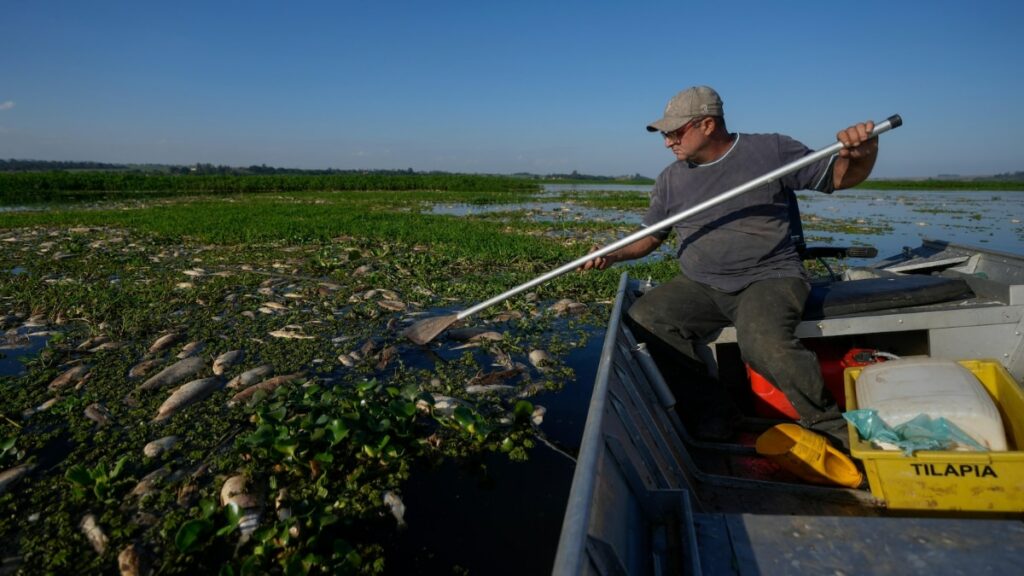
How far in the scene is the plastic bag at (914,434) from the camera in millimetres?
2359

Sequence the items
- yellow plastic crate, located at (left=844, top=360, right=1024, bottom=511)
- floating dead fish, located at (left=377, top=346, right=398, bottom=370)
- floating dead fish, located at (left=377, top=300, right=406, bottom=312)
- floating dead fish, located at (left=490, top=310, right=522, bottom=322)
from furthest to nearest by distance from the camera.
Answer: floating dead fish, located at (left=377, top=300, right=406, bottom=312) → floating dead fish, located at (left=490, top=310, right=522, bottom=322) → floating dead fish, located at (left=377, top=346, right=398, bottom=370) → yellow plastic crate, located at (left=844, top=360, right=1024, bottom=511)

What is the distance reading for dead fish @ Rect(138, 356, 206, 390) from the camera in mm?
4551

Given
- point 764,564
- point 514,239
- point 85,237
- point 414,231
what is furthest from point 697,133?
point 85,237

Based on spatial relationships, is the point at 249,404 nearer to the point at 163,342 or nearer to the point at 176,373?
the point at 176,373

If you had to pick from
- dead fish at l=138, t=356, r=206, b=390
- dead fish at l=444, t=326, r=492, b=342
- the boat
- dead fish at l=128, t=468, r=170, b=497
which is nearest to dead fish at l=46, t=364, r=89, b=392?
dead fish at l=138, t=356, r=206, b=390

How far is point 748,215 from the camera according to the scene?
12.0 feet

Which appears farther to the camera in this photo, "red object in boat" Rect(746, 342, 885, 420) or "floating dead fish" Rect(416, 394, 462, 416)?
"floating dead fish" Rect(416, 394, 462, 416)

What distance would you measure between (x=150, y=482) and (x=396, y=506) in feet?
4.68

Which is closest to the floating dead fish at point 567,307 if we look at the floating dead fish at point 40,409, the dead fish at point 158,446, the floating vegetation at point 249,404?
the floating vegetation at point 249,404

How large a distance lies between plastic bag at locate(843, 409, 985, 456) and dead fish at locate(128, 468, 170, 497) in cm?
365

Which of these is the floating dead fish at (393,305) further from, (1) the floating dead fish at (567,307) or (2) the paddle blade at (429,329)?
(1) the floating dead fish at (567,307)

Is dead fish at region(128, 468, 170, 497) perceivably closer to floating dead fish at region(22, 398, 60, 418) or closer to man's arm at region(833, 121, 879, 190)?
floating dead fish at region(22, 398, 60, 418)

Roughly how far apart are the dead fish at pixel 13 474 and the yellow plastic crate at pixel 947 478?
4.40 meters

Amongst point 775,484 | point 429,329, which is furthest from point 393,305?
point 775,484
